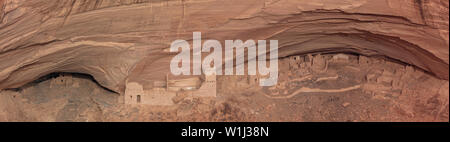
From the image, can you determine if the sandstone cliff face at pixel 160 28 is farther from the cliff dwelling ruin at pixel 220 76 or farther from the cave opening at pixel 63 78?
the cave opening at pixel 63 78

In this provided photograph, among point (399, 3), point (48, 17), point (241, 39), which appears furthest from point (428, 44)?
point (48, 17)

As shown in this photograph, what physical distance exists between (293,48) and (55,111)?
2.60 metres

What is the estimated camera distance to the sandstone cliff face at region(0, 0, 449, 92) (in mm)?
4430

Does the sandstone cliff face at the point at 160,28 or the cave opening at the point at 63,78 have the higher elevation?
the sandstone cliff face at the point at 160,28

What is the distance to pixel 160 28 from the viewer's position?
15.3 ft

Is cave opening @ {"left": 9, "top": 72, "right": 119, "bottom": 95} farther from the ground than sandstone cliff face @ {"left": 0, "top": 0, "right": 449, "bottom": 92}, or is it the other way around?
sandstone cliff face @ {"left": 0, "top": 0, "right": 449, "bottom": 92}

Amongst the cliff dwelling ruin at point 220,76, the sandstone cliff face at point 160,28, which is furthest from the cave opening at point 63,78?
the sandstone cliff face at point 160,28

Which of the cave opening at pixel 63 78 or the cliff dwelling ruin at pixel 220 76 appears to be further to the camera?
the cave opening at pixel 63 78

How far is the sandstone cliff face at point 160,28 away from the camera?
4430mm

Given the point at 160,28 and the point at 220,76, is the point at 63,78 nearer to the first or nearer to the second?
the point at 160,28

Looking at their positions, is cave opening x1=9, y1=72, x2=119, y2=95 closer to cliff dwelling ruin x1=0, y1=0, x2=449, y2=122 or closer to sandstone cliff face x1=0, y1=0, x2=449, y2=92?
cliff dwelling ruin x1=0, y1=0, x2=449, y2=122

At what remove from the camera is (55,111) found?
4926 millimetres

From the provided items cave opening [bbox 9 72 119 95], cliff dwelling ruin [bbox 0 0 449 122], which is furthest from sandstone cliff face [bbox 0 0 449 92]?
cave opening [bbox 9 72 119 95]

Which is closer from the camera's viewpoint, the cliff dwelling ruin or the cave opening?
the cliff dwelling ruin
